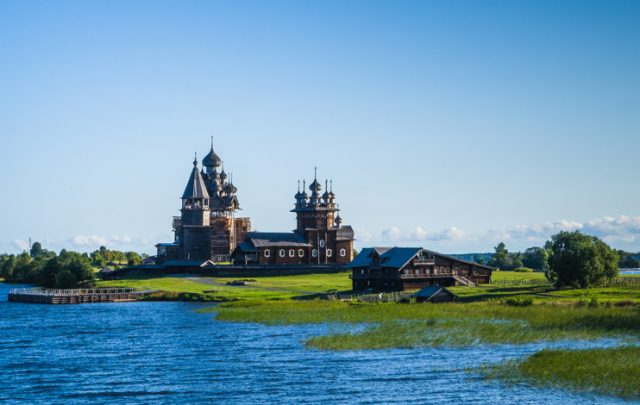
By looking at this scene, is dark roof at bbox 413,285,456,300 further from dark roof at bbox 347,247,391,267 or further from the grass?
dark roof at bbox 347,247,391,267

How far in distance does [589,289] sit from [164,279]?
60.4m

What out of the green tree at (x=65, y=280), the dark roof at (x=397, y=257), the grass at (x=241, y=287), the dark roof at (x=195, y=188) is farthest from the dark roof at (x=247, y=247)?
the dark roof at (x=397, y=257)

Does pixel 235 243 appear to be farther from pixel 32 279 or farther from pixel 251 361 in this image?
pixel 251 361

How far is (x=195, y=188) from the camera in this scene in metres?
138

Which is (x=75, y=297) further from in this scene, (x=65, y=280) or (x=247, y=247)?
(x=247, y=247)

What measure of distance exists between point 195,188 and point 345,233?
84.2 feet

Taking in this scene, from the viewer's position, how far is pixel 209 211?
139625 millimetres

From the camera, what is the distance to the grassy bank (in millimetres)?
55375

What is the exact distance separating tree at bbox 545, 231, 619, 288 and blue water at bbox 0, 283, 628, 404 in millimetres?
32203

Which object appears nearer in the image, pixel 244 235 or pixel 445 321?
pixel 445 321

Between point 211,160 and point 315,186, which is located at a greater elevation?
point 211,160

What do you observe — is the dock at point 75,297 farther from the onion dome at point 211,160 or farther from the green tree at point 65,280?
the onion dome at point 211,160

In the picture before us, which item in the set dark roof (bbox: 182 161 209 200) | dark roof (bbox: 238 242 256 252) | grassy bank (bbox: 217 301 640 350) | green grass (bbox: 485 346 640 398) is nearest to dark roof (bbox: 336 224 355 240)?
dark roof (bbox: 238 242 256 252)

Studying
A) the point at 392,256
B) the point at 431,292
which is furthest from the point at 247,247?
the point at 431,292
